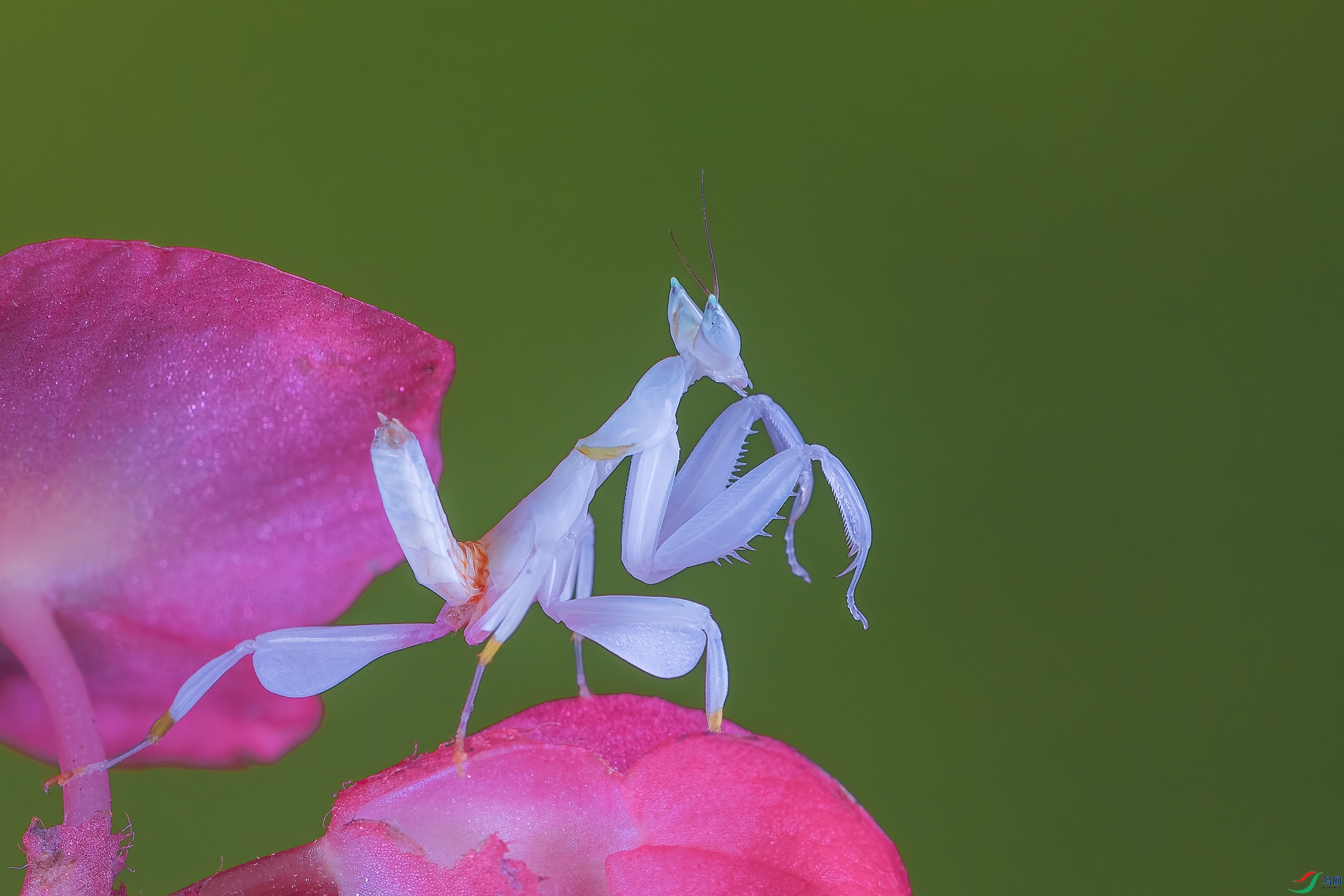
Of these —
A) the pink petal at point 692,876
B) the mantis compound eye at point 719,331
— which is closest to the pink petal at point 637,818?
the pink petal at point 692,876

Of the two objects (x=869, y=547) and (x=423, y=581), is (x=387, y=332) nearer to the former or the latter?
(x=423, y=581)

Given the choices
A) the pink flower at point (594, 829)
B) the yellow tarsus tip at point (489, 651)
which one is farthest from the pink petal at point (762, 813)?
the yellow tarsus tip at point (489, 651)

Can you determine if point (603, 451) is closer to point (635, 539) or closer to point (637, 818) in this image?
point (635, 539)

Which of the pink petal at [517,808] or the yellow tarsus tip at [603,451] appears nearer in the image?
the pink petal at [517,808]

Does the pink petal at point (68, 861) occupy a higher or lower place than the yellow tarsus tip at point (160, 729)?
higher

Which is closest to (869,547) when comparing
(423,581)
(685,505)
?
(685,505)

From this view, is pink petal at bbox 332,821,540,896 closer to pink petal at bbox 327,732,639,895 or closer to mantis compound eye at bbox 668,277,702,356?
pink petal at bbox 327,732,639,895

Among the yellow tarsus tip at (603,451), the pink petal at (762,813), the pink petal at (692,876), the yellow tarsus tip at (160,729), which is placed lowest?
the yellow tarsus tip at (160,729)

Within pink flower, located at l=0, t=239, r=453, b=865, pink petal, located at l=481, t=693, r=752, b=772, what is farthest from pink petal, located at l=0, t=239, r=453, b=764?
pink petal, located at l=481, t=693, r=752, b=772

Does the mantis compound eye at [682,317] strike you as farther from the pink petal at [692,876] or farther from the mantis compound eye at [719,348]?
the pink petal at [692,876]
